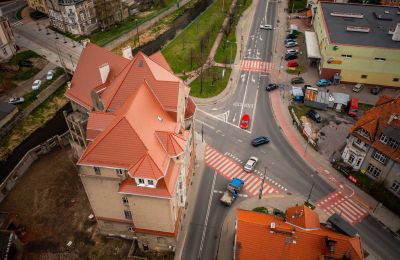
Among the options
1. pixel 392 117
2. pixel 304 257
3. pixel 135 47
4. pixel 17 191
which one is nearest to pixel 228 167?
pixel 304 257

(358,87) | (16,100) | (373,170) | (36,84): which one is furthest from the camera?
(36,84)

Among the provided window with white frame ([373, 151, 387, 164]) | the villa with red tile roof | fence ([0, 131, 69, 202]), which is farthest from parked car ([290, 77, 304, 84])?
fence ([0, 131, 69, 202])

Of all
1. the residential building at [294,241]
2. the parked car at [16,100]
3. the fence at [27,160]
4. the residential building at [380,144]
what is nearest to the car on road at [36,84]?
the parked car at [16,100]

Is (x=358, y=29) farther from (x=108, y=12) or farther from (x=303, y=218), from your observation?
(x=108, y=12)

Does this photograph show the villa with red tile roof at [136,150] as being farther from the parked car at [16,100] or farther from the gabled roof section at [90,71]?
the parked car at [16,100]

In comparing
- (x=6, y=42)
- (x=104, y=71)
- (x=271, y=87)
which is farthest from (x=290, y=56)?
(x=6, y=42)

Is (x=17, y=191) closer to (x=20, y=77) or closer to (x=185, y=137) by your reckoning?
(x=185, y=137)
